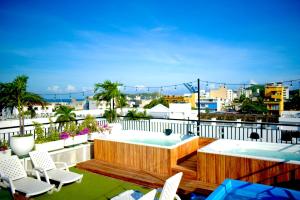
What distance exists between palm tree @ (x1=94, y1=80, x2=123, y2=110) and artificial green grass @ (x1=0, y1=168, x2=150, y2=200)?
11.6ft

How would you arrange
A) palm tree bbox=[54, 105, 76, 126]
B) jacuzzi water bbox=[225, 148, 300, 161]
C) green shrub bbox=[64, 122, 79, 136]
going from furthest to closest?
1. palm tree bbox=[54, 105, 76, 126]
2. green shrub bbox=[64, 122, 79, 136]
3. jacuzzi water bbox=[225, 148, 300, 161]

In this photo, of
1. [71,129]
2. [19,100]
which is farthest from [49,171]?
[19,100]

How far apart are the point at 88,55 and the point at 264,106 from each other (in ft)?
153

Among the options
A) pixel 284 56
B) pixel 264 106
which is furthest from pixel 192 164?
pixel 264 106

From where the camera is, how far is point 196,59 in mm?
31766

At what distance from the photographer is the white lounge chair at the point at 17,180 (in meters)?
3.77

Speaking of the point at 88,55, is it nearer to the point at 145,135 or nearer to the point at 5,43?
the point at 5,43

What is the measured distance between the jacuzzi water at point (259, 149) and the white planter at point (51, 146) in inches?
139

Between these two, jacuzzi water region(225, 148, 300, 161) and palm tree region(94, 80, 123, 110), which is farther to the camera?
palm tree region(94, 80, 123, 110)

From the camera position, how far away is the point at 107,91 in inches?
320

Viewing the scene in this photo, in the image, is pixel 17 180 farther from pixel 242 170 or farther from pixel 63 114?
pixel 242 170

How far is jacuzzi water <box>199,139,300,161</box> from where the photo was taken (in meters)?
4.99

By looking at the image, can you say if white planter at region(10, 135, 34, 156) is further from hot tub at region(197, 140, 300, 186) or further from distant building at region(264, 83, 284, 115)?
distant building at region(264, 83, 284, 115)

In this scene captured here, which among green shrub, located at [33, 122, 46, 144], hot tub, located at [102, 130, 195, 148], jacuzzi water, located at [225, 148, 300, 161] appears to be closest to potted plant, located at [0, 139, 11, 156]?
green shrub, located at [33, 122, 46, 144]
